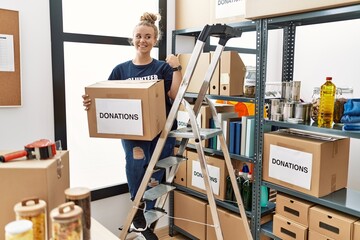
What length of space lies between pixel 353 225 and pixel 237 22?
1.44 m

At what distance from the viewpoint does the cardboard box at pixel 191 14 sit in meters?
2.66

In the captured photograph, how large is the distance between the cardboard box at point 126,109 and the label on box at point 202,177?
767mm

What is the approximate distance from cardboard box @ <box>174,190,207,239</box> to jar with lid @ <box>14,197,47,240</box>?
1.66 metres

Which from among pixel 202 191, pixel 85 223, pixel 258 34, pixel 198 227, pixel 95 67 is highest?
pixel 258 34

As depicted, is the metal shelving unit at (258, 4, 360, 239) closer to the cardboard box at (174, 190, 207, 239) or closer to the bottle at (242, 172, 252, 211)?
the bottle at (242, 172, 252, 211)

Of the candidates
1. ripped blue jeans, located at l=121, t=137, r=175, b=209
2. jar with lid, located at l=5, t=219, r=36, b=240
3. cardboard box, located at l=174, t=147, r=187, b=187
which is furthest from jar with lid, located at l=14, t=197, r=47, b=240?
cardboard box, located at l=174, t=147, r=187, b=187

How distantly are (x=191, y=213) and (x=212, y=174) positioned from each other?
1.48ft

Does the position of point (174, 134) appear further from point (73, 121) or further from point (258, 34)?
point (73, 121)

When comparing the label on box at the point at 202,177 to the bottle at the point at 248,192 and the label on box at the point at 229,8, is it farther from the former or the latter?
the label on box at the point at 229,8

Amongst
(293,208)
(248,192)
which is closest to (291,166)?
(293,208)

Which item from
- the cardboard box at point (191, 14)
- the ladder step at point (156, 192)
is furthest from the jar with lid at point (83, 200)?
the cardboard box at point (191, 14)

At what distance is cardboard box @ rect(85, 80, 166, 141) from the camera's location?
1.72 m

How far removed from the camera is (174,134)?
Result: 1.84 metres

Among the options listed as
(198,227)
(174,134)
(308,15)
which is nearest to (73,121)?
(174,134)
